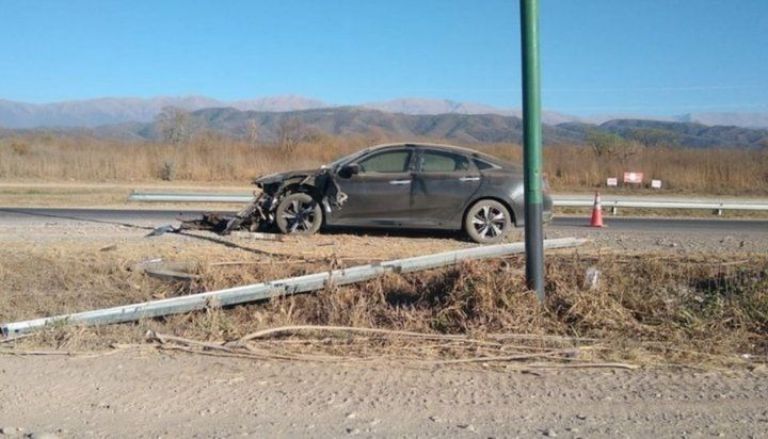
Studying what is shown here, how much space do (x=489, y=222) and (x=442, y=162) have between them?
121 cm

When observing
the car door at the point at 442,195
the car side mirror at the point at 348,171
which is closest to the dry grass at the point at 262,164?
the car door at the point at 442,195

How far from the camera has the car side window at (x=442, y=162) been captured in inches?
511

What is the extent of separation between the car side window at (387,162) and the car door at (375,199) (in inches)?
4.8

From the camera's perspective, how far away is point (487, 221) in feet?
42.0

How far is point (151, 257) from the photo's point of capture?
1046cm

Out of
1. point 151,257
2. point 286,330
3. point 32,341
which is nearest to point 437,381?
point 286,330

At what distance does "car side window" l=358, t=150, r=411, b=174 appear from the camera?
12961mm

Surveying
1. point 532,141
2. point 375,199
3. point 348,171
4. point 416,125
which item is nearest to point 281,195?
point 348,171

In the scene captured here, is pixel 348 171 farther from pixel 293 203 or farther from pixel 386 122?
pixel 386 122

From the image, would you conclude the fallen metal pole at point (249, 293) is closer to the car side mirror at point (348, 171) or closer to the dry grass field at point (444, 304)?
the dry grass field at point (444, 304)

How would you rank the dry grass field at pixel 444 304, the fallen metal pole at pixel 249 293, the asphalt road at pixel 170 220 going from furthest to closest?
the asphalt road at pixel 170 220
the fallen metal pole at pixel 249 293
the dry grass field at pixel 444 304

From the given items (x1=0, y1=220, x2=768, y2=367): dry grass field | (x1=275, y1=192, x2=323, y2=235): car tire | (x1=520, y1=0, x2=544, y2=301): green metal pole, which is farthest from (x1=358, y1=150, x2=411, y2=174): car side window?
(x1=520, y1=0, x2=544, y2=301): green metal pole

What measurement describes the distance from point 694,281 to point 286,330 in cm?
456

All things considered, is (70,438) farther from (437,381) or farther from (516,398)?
(516,398)
